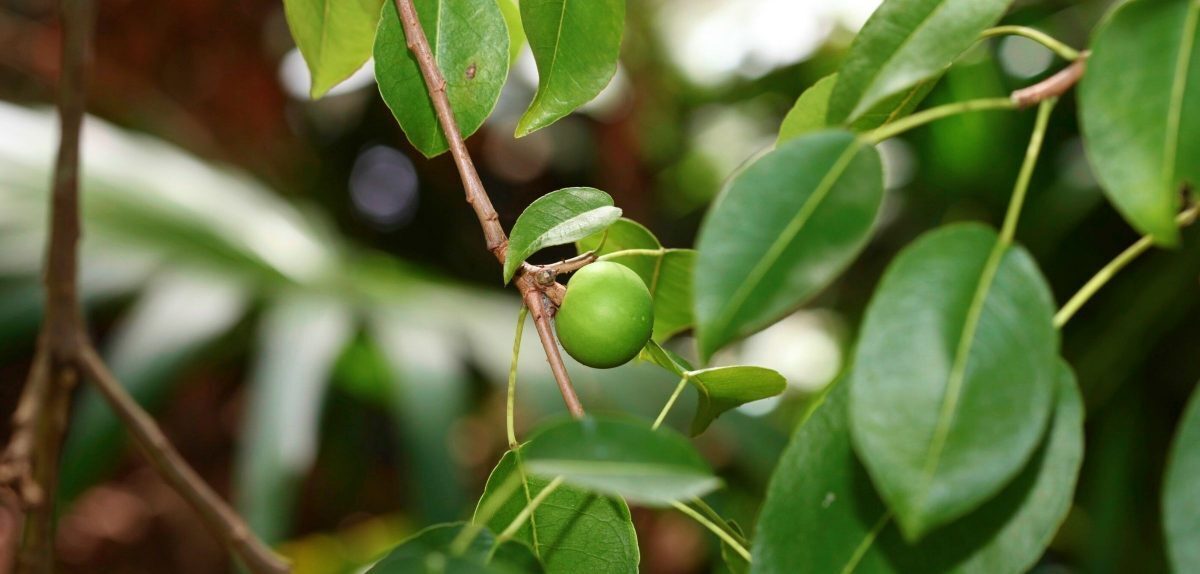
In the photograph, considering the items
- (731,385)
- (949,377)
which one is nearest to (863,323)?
(949,377)

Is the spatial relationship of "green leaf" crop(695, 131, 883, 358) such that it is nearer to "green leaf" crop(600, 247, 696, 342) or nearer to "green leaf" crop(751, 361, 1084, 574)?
"green leaf" crop(751, 361, 1084, 574)

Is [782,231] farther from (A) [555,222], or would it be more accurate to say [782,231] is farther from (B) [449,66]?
(B) [449,66]

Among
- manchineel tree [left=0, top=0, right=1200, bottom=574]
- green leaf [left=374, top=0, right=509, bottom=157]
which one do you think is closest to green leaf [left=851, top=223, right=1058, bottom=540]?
manchineel tree [left=0, top=0, right=1200, bottom=574]

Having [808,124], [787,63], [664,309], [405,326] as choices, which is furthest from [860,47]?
[787,63]

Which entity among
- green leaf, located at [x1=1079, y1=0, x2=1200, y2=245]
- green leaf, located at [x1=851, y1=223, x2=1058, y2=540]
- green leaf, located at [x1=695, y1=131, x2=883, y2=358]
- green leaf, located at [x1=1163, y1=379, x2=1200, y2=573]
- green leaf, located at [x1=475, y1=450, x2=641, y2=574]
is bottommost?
green leaf, located at [x1=475, y1=450, x2=641, y2=574]

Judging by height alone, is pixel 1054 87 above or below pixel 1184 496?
above

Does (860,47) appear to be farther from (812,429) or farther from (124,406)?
(124,406)

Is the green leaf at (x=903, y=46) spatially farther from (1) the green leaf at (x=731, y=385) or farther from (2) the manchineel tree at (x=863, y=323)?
(1) the green leaf at (x=731, y=385)
